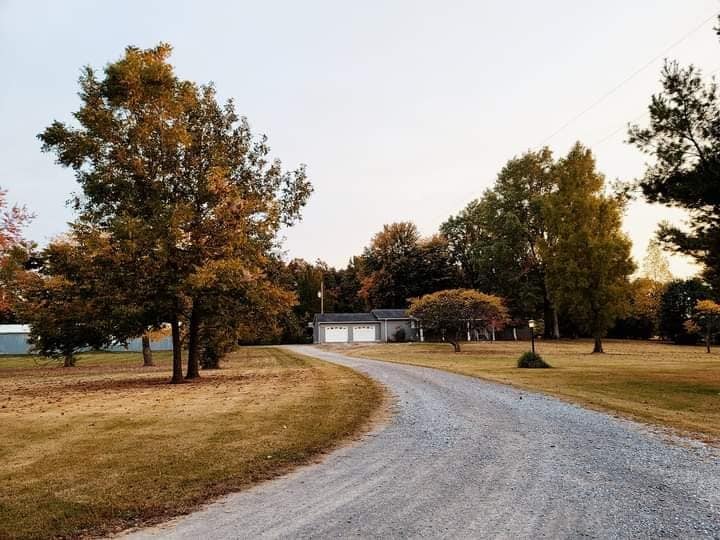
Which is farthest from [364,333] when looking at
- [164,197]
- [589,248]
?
[164,197]

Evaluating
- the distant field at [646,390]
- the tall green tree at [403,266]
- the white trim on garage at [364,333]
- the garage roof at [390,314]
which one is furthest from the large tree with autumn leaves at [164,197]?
the tall green tree at [403,266]

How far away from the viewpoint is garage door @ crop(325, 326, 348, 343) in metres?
55.5

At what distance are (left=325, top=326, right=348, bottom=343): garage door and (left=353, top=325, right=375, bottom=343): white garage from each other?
1110 millimetres

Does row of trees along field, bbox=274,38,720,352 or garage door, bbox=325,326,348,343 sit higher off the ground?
row of trees along field, bbox=274,38,720,352

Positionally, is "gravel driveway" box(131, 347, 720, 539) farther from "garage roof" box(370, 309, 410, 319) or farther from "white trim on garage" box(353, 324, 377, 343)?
"garage roof" box(370, 309, 410, 319)

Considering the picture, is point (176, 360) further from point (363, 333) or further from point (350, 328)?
point (363, 333)

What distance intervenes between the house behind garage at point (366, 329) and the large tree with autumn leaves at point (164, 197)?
36042 mm

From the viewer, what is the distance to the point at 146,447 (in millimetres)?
7574

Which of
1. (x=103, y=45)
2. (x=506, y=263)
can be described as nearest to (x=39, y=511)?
(x=103, y=45)

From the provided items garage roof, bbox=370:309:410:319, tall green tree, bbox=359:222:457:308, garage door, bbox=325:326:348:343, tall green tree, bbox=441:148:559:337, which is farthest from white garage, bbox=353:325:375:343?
tall green tree, bbox=441:148:559:337

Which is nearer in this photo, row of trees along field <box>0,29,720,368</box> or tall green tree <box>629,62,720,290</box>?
tall green tree <box>629,62,720,290</box>

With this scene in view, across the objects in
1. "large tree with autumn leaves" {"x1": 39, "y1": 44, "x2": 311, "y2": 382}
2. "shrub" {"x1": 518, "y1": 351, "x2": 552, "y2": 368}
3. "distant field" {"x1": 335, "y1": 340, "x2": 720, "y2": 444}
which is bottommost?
"distant field" {"x1": 335, "y1": 340, "x2": 720, "y2": 444}

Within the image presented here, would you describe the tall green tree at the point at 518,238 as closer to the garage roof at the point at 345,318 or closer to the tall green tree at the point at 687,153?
the garage roof at the point at 345,318

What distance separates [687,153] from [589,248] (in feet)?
68.4
